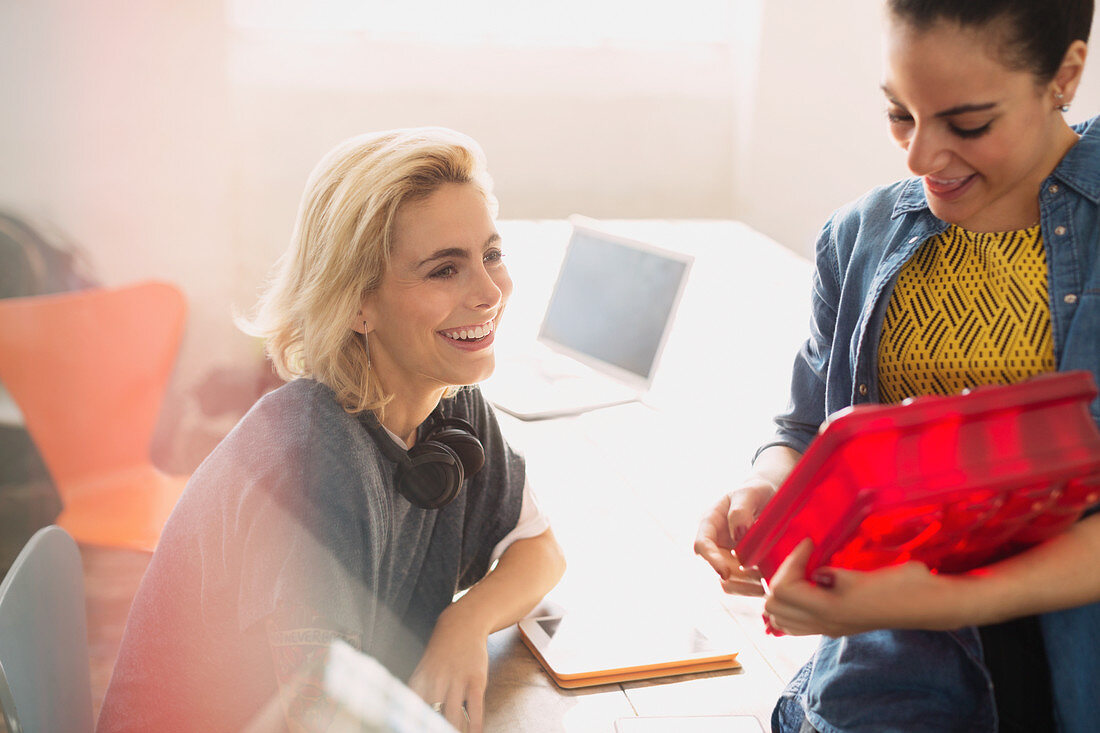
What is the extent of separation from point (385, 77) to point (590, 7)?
4.09 ft

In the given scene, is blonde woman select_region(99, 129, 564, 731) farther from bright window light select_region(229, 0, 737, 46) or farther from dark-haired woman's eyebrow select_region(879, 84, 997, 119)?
bright window light select_region(229, 0, 737, 46)

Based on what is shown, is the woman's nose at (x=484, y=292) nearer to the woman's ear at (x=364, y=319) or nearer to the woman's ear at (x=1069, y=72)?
the woman's ear at (x=364, y=319)

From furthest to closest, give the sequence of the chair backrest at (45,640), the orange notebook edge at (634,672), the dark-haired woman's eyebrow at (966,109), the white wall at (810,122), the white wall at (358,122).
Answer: the white wall at (810,122), the white wall at (358,122), the orange notebook edge at (634,672), the chair backrest at (45,640), the dark-haired woman's eyebrow at (966,109)

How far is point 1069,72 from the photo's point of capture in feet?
2.88

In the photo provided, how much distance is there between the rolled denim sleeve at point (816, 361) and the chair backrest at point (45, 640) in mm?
884

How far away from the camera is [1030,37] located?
2.74 feet

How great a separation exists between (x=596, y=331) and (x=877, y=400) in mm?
1461

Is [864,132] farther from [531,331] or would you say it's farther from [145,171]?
[145,171]

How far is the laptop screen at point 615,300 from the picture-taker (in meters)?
2.32

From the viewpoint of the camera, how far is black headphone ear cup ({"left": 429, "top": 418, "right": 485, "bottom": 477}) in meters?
1.35

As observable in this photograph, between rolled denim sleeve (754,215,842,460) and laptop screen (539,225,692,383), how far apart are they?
109 centimetres

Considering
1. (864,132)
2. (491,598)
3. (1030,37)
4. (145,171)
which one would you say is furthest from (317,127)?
(1030,37)

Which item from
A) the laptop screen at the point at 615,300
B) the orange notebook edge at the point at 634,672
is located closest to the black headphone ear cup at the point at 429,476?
the orange notebook edge at the point at 634,672

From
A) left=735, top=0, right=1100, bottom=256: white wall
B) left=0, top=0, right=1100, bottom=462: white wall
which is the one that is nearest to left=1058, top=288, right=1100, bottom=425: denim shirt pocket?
left=0, top=0, right=1100, bottom=462: white wall
